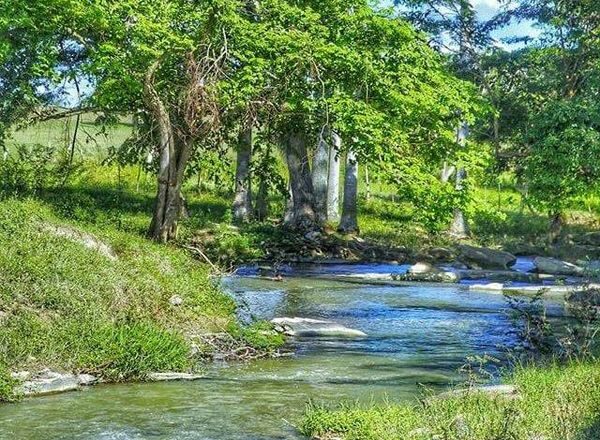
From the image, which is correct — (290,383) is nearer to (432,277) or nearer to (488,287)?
(488,287)

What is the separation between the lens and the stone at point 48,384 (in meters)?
Result: 11.3

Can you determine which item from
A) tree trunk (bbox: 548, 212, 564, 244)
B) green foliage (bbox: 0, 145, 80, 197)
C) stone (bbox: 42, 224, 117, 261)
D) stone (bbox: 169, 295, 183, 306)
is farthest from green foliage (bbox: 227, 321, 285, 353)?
tree trunk (bbox: 548, 212, 564, 244)


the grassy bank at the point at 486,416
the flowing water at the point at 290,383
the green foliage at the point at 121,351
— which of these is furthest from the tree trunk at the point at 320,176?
the grassy bank at the point at 486,416

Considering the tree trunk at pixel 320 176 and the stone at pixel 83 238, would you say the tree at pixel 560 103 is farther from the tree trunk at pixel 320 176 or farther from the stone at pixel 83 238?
the stone at pixel 83 238

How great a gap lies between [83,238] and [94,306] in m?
3.58

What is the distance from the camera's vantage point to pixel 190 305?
1584 centimetres

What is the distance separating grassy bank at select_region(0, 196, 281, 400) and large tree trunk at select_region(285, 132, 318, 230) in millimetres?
17257

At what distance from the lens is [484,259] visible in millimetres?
32406

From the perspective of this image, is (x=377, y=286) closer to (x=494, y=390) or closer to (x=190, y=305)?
(x=190, y=305)

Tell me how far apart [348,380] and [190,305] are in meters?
4.00

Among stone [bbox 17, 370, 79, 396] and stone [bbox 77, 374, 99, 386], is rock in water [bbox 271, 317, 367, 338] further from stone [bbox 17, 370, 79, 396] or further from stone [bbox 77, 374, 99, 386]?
stone [bbox 17, 370, 79, 396]

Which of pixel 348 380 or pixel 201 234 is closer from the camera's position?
pixel 348 380

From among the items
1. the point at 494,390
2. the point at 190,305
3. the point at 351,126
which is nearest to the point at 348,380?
the point at 494,390

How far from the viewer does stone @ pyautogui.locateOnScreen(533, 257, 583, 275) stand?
30.8m
